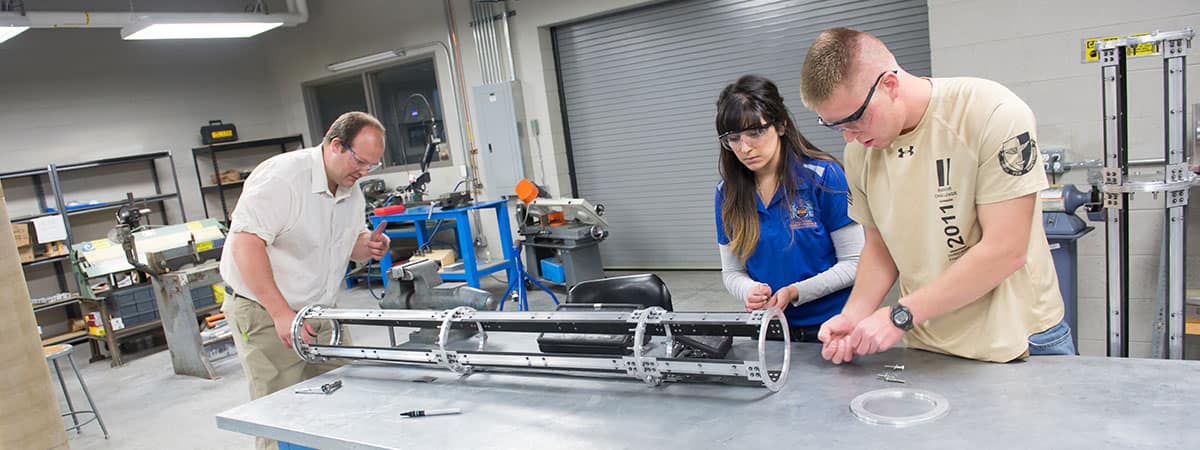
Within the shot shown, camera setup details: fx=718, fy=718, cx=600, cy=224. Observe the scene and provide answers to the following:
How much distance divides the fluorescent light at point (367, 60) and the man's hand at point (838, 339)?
18.1ft

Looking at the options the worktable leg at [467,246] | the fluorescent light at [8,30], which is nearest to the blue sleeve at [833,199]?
the worktable leg at [467,246]

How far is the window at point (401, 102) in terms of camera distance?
654 cm

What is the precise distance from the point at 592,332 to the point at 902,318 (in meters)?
0.62

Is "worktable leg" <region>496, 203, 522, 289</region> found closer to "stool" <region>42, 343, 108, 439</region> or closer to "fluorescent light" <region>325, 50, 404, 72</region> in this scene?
"fluorescent light" <region>325, 50, 404, 72</region>

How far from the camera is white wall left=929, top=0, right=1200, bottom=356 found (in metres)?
3.08

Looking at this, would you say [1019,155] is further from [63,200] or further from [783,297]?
[63,200]

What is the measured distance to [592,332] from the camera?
1.56 metres

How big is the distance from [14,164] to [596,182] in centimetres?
480

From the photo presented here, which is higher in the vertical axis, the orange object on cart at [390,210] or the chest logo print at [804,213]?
the chest logo print at [804,213]

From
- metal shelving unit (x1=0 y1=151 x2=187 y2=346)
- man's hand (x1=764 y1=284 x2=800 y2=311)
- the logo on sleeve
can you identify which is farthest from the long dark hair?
metal shelving unit (x1=0 y1=151 x2=187 y2=346)

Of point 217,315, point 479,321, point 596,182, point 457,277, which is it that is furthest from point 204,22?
point 479,321

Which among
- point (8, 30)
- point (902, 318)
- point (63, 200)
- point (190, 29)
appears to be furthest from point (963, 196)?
point (63, 200)

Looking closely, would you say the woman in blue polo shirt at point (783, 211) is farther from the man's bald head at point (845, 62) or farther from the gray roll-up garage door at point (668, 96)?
the gray roll-up garage door at point (668, 96)

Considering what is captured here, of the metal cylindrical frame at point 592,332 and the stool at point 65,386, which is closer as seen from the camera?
the metal cylindrical frame at point 592,332
